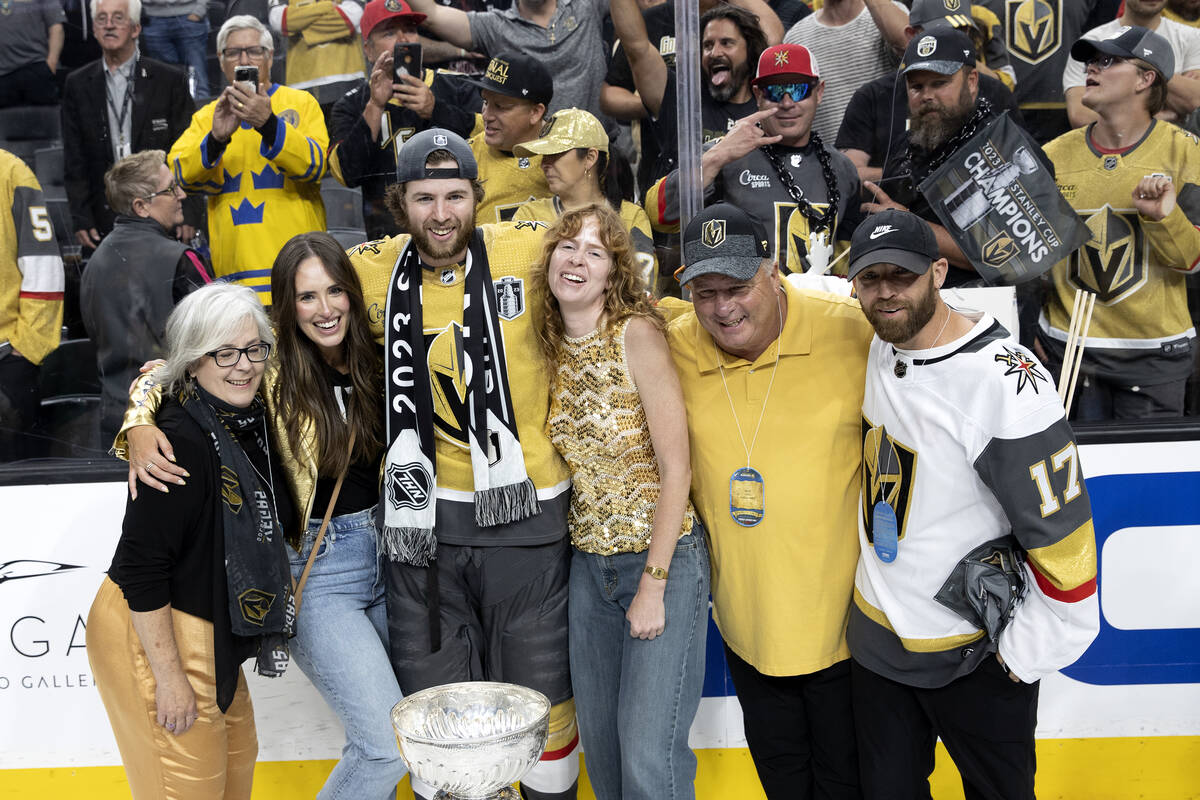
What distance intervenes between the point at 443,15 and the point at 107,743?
2585 millimetres

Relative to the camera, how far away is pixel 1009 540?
225cm

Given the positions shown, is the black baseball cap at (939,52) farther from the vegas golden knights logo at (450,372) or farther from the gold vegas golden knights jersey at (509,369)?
the vegas golden knights logo at (450,372)

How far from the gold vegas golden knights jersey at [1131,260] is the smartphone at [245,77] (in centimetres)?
257

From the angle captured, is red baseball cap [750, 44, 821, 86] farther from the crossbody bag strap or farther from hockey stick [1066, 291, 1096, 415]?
the crossbody bag strap

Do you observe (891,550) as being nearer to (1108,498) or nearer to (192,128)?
(1108,498)

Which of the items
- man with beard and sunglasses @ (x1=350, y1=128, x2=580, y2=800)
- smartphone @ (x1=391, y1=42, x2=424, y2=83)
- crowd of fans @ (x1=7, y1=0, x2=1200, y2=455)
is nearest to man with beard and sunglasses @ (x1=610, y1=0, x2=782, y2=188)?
crowd of fans @ (x1=7, y1=0, x2=1200, y2=455)

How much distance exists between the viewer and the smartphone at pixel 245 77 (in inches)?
136

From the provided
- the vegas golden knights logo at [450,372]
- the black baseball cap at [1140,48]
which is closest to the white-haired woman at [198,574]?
the vegas golden knights logo at [450,372]

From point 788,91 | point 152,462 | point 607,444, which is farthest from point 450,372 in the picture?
point 788,91

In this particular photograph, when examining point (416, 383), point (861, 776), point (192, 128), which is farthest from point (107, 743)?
point (861, 776)

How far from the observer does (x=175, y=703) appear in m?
2.40

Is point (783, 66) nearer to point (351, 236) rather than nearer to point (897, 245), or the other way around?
point (897, 245)

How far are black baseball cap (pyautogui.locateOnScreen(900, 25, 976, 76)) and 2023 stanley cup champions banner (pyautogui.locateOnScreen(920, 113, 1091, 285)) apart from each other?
226mm

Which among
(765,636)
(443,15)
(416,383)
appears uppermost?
(443,15)
